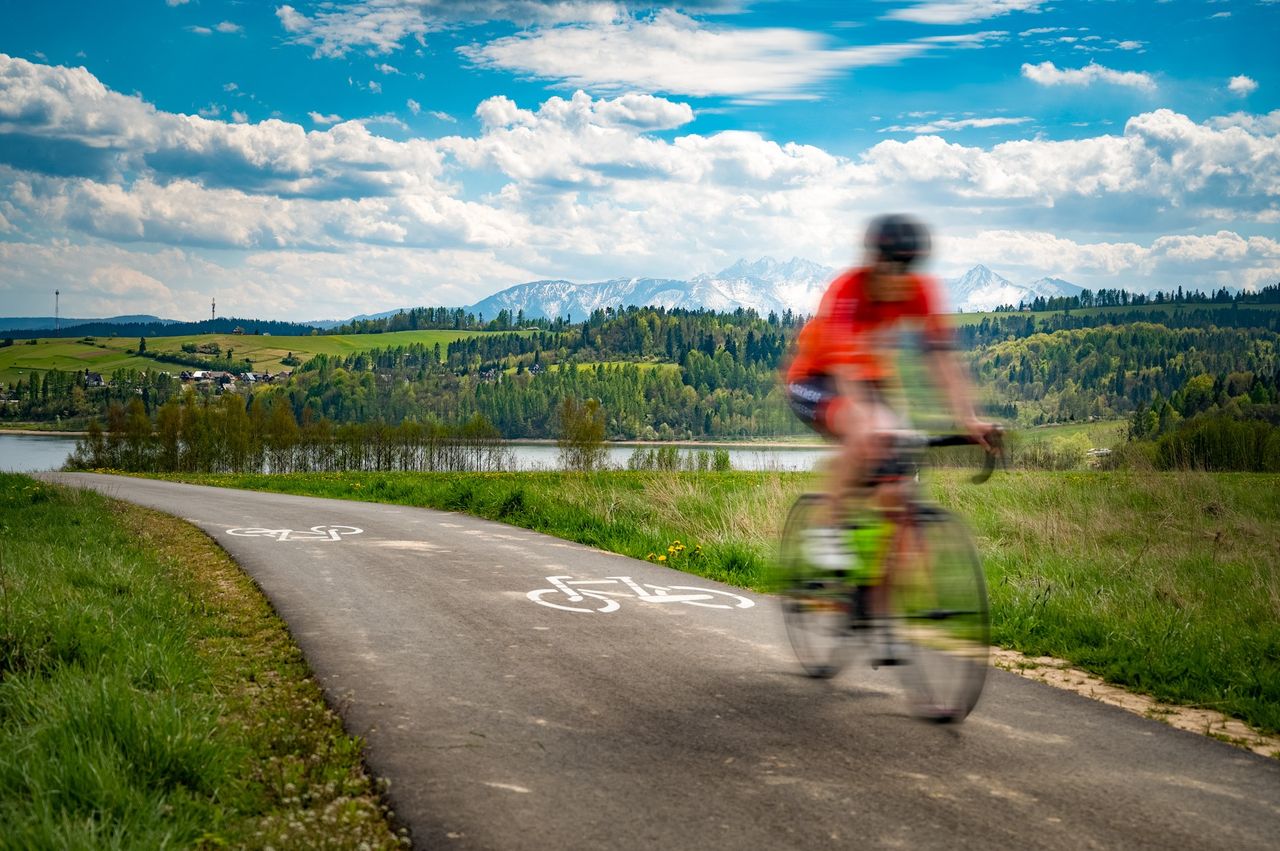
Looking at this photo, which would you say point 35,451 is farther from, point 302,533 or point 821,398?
point 821,398

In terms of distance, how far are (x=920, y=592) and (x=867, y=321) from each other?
1.46m

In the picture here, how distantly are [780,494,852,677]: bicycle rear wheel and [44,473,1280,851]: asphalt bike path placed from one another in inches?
7.9

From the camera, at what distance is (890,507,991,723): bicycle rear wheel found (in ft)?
16.0

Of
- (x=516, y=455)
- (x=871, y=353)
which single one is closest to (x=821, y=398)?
(x=871, y=353)

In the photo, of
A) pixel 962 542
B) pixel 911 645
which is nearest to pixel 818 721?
pixel 911 645

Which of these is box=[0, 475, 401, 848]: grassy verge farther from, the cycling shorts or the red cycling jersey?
the red cycling jersey

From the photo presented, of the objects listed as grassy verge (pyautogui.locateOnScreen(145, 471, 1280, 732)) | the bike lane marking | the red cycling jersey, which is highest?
the red cycling jersey

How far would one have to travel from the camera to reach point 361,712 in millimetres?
5285

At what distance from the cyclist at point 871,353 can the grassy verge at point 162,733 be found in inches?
111

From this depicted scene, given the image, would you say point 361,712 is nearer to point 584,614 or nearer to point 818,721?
point 818,721

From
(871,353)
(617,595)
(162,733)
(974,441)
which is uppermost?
(871,353)

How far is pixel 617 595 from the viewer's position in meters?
9.12

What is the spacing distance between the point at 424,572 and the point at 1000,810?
771 centimetres

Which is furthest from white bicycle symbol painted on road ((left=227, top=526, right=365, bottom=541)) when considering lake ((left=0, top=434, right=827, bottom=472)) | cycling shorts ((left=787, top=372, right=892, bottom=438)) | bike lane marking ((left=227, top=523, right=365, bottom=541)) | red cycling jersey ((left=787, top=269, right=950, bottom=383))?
red cycling jersey ((left=787, top=269, right=950, bottom=383))
